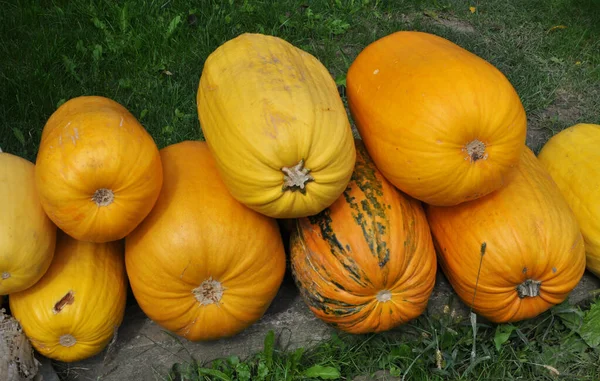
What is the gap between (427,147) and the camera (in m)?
2.47

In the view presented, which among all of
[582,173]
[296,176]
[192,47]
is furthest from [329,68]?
[296,176]

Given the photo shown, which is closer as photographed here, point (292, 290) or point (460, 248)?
point (460, 248)

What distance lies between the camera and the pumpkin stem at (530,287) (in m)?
2.67

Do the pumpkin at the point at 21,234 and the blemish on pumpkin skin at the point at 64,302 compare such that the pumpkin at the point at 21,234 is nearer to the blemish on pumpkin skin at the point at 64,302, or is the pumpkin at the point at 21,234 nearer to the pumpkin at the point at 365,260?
the blemish on pumpkin skin at the point at 64,302

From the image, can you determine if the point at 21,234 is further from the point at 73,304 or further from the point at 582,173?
the point at 582,173

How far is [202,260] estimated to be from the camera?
2455mm

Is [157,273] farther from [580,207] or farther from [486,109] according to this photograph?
[580,207]

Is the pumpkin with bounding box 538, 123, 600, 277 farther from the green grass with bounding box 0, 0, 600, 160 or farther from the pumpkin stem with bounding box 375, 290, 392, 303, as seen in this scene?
the pumpkin stem with bounding box 375, 290, 392, 303

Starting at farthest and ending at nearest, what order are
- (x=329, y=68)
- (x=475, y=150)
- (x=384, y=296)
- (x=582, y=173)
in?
(x=329, y=68) < (x=582, y=173) < (x=384, y=296) < (x=475, y=150)

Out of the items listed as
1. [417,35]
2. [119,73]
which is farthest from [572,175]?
[119,73]

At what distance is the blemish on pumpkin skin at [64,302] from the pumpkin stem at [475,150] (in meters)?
1.71

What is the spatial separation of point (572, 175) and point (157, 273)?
2119mm

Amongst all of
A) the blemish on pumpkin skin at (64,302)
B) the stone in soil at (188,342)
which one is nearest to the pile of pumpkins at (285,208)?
the blemish on pumpkin skin at (64,302)

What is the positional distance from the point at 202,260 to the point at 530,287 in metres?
1.41
